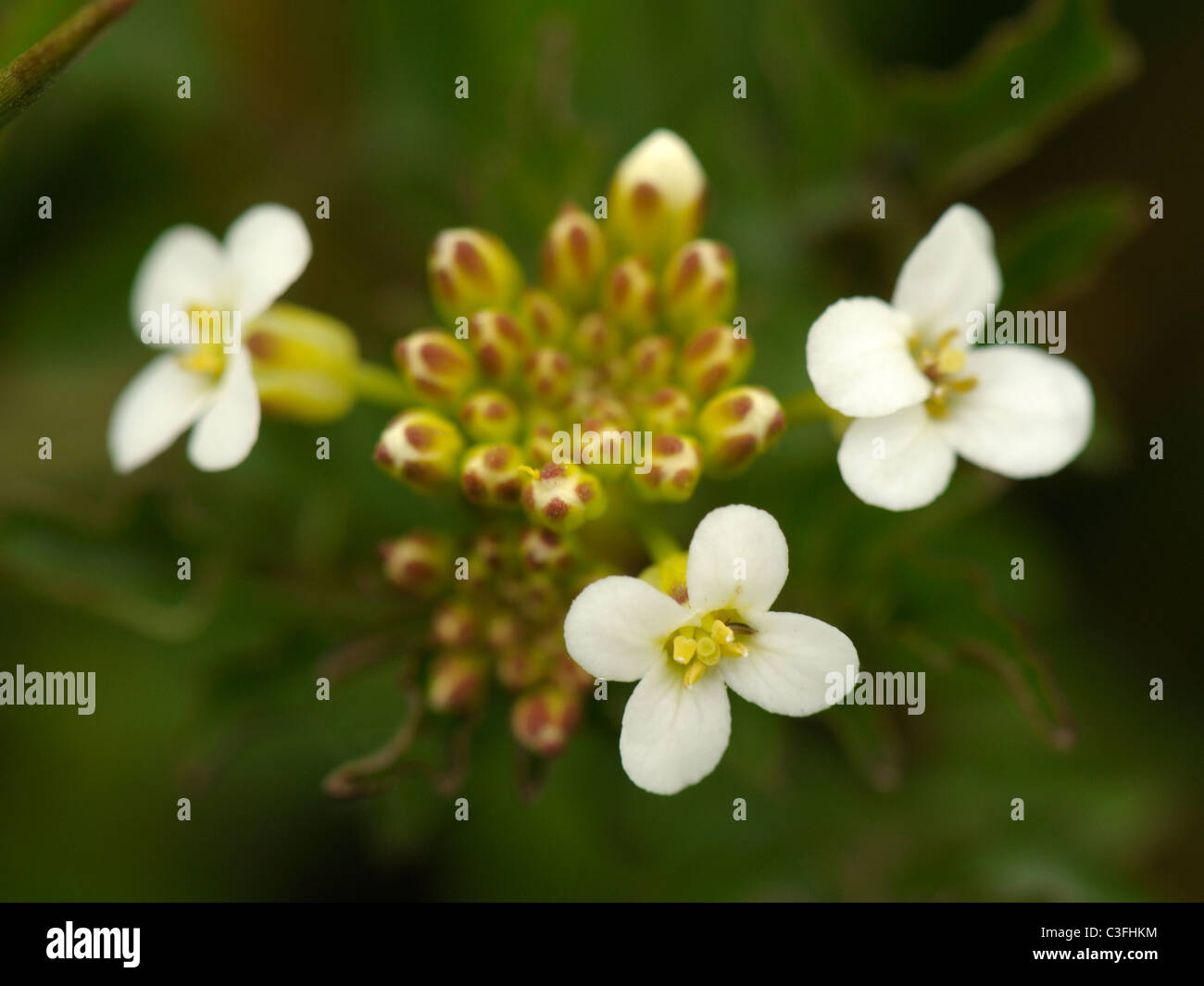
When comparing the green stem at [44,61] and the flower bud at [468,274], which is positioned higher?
the green stem at [44,61]

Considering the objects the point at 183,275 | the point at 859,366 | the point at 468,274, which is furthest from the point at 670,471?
the point at 183,275

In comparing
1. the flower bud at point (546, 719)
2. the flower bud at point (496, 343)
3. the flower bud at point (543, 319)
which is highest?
the flower bud at point (543, 319)

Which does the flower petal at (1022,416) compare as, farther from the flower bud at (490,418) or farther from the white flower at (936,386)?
the flower bud at (490,418)

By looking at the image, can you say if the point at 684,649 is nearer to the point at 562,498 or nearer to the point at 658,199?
the point at 562,498

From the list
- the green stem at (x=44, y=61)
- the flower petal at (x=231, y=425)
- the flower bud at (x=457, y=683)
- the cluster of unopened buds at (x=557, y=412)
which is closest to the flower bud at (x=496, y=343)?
the cluster of unopened buds at (x=557, y=412)
